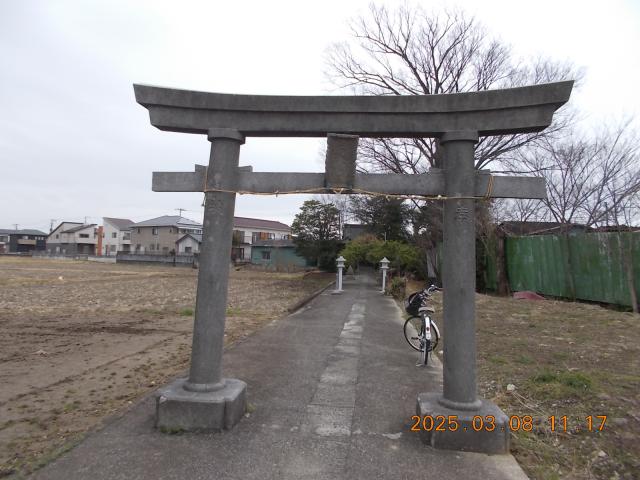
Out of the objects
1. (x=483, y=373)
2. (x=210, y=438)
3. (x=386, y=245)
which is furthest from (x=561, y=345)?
(x=386, y=245)

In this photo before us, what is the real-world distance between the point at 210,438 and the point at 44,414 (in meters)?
2.04

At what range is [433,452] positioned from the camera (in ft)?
12.2

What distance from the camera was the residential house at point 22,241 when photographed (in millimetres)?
86688

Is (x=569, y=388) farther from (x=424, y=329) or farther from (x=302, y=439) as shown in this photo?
(x=302, y=439)

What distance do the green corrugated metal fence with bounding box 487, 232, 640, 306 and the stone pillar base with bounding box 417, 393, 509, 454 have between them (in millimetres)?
9710

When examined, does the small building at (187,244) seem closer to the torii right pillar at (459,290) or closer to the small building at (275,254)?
the small building at (275,254)

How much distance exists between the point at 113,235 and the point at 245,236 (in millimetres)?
25371

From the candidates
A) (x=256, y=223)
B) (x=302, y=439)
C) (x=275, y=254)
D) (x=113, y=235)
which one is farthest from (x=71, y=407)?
(x=113, y=235)

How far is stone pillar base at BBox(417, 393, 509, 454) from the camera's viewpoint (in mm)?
3746

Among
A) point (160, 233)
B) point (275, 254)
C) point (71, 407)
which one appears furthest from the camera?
point (160, 233)

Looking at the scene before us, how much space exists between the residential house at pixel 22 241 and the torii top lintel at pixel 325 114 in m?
98.8

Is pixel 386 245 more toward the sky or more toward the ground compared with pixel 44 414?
more toward the sky

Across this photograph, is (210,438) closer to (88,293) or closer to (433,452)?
(433,452)
